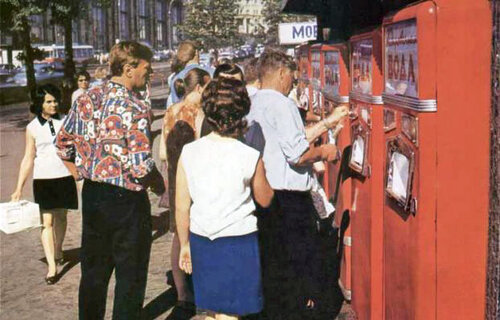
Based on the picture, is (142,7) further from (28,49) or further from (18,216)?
(18,216)

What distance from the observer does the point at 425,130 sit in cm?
301

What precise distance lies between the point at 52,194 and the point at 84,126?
2.07 meters

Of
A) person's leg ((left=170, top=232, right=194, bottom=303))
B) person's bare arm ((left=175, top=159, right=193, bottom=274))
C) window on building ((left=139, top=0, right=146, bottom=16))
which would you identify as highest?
window on building ((left=139, top=0, right=146, bottom=16))

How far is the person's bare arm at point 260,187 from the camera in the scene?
349 cm

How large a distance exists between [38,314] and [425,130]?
3519 mm

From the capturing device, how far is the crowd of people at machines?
11.3ft

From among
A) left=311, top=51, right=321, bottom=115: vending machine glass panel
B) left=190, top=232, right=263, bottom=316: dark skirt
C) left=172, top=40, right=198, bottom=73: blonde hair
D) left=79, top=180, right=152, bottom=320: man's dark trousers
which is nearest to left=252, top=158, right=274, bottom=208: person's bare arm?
left=190, top=232, right=263, bottom=316: dark skirt

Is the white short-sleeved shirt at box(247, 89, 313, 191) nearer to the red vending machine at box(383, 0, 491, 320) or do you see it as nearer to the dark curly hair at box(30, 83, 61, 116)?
the red vending machine at box(383, 0, 491, 320)

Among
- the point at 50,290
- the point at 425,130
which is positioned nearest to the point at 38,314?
the point at 50,290

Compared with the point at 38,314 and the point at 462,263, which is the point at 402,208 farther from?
the point at 38,314

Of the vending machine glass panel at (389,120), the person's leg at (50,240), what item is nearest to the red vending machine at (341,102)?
the vending machine glass panel at (389,120)

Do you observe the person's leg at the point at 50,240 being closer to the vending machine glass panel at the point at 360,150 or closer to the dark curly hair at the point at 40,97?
the dark curly hair at the point at 40,97

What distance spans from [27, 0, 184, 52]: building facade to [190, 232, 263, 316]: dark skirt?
79.4 m

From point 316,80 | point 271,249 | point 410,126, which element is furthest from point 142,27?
point 410,126
